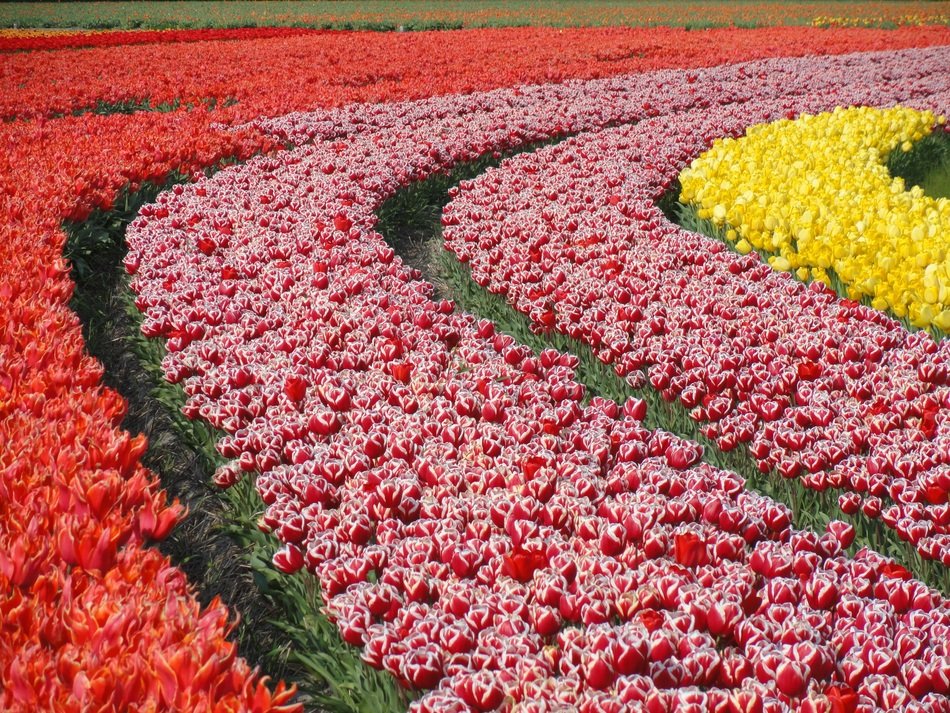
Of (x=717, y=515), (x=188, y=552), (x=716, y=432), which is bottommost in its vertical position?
(x=188, y=552)

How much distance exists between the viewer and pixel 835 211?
19.5 feet

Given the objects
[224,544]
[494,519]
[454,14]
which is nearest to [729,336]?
[494,519]

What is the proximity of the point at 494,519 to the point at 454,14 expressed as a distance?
111 ft

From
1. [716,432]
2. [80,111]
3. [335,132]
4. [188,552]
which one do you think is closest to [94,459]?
[188,552]

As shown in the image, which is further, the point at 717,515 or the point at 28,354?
the point at 28,354

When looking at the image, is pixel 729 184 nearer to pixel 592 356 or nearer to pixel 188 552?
pixel 592 356

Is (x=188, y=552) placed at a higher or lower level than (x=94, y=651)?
lower

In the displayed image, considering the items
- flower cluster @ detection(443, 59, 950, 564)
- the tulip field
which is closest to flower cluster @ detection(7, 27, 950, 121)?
the tulip field

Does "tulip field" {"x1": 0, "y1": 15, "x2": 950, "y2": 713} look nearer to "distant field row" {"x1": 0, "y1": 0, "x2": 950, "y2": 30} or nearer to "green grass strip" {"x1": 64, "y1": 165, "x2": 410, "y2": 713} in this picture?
"green grass strip" {"x1": 64, "y1": 165, "x2": 410, "y2": 713}

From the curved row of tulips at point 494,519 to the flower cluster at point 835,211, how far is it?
67 cm

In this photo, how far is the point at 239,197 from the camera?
6.73 meters

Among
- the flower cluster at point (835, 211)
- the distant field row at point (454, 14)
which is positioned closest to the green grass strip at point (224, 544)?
the flower cluster at point (835, 211)

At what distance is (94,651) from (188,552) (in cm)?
154

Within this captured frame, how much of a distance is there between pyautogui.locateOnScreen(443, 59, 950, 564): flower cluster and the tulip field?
0.02m
